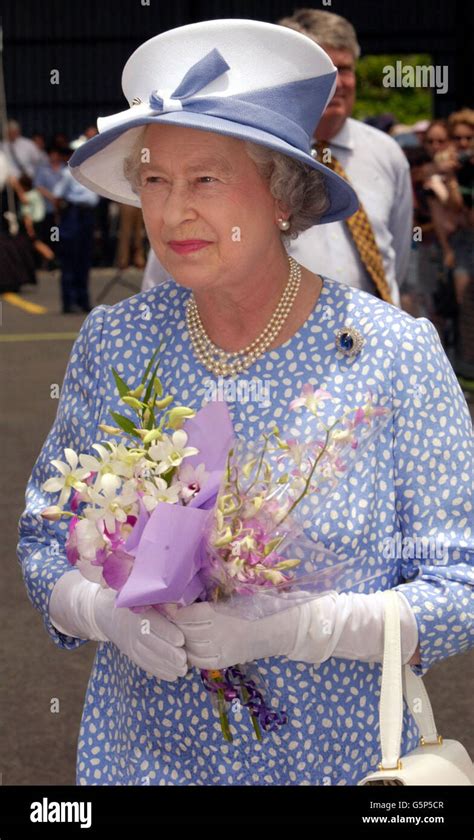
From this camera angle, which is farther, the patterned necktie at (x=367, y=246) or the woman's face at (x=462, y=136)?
the woman's face at (x=462, y=136)

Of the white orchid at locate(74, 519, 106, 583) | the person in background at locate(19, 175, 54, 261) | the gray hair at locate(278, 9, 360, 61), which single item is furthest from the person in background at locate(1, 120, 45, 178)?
the white orchid at locate(74, 519, 106, 583)

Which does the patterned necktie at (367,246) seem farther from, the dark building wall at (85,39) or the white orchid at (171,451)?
the dark building wall at (85,39)

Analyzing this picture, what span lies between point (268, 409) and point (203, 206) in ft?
1.20

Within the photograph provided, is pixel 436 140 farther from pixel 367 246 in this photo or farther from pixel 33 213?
pixel 33 213

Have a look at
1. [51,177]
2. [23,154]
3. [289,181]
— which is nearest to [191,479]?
[289,181]

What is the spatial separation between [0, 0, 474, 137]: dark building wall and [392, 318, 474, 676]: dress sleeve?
25535 millimetres

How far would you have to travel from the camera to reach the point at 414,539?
253 cm

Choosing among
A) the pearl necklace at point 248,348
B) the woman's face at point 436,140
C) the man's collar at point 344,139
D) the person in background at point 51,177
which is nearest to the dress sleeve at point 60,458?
the pearl necklace at point 248,348

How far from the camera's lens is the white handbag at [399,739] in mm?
2379

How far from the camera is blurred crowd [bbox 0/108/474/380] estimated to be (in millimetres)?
10953

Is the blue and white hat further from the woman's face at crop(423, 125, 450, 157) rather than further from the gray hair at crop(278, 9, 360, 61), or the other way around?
the woman's face at crop(423, 125, 450, 157)

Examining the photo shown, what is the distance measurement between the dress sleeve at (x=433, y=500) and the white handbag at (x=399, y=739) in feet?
0.15

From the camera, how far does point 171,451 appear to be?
2.28m

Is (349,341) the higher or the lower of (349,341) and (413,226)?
the higher
